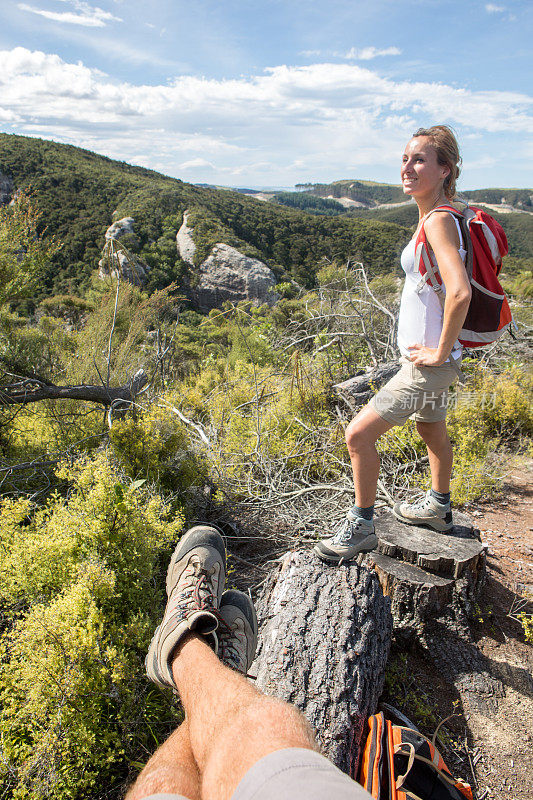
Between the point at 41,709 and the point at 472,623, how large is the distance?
1.89 metres

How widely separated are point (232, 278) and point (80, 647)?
2828cm

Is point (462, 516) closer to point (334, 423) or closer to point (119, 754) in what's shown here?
point (334, 423)

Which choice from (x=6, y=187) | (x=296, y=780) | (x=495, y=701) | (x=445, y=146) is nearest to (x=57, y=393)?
(x=445, y=146)

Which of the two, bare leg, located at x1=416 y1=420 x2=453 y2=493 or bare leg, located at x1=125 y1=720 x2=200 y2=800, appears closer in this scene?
bare leg, located at x1=125 y1=720 x2=200 y2=800

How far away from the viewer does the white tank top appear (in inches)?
67.2

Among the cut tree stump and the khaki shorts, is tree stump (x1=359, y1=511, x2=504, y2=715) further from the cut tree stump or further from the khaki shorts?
the khaki shorts

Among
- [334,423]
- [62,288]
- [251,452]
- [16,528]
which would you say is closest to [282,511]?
[251,452]

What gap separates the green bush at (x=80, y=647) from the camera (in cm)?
141

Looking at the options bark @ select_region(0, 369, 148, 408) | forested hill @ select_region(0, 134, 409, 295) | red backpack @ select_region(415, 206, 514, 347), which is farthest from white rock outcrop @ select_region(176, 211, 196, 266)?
red backpack @ select_region(415, 206, 514, 347)

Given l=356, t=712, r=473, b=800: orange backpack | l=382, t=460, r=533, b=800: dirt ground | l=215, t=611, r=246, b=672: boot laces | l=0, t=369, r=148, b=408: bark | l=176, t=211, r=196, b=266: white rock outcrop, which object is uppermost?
l=176, t=211, r=196, b=266: white rock outcrop

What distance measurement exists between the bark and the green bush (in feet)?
5.45

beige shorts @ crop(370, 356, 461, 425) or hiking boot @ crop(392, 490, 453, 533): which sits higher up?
beige shorts @ crop(370, 356, 461, 425)

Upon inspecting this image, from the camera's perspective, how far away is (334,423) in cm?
371

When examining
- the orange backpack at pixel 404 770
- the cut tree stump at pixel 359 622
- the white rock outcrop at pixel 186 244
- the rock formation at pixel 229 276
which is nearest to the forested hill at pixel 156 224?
the white rock outcrop at pixel 186 244
